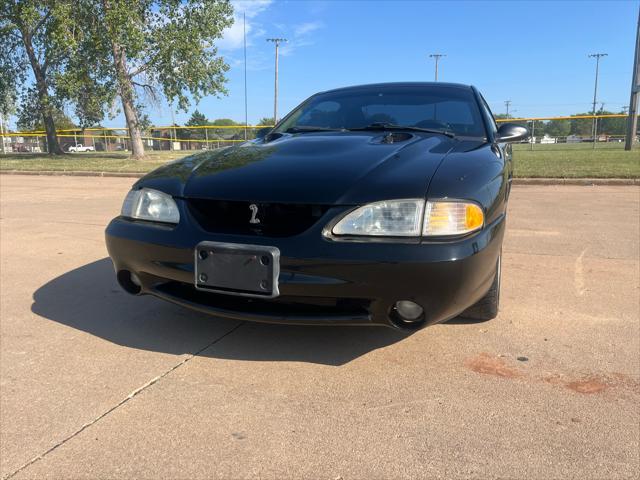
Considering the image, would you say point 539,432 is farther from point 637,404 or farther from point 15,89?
point 15,89

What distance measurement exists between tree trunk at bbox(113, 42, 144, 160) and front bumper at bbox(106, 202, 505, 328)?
19581mm

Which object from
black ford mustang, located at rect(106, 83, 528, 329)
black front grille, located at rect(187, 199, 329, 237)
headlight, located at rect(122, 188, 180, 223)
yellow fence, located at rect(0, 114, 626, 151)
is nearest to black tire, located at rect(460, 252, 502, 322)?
black ford mustang, located at rect(106, 83, 528, 329)

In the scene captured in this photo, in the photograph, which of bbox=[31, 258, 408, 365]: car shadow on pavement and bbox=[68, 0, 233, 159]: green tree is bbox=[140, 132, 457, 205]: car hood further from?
bbox=[68, 0, 233, 159]: green tree

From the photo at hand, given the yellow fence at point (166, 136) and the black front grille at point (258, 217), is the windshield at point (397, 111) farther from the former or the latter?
the yellow fence at point (166, 136)

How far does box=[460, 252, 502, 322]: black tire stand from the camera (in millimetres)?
2670

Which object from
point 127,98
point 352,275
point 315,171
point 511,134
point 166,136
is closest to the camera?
point 352,275

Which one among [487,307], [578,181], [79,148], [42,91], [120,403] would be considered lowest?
[120,403]

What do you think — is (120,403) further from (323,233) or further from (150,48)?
(150,48)

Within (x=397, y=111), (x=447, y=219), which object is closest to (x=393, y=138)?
(x=397, y=111)

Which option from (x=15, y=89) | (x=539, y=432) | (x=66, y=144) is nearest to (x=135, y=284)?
(x=539, y=432)

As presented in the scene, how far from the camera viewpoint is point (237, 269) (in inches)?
81.4

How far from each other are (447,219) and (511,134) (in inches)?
64.1

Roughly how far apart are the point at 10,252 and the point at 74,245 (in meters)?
0.54

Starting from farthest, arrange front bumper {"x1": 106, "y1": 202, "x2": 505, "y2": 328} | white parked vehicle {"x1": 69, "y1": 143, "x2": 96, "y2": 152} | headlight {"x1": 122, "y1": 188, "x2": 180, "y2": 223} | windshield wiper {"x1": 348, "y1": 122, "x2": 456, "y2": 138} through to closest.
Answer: white parked vehicle {"x1": 69, "y1": 143, "x2": 96, "y2": 152} → windshield wiper {"x1": 348, "y1": 122, "x2": 456, "y2": 138} → headlight {"x1": 122, "y1": 188, "x2": 180, "y2": 223} → front bumper {"x1": 106, "y1": 202, "x2": 505, "y2": 328}
